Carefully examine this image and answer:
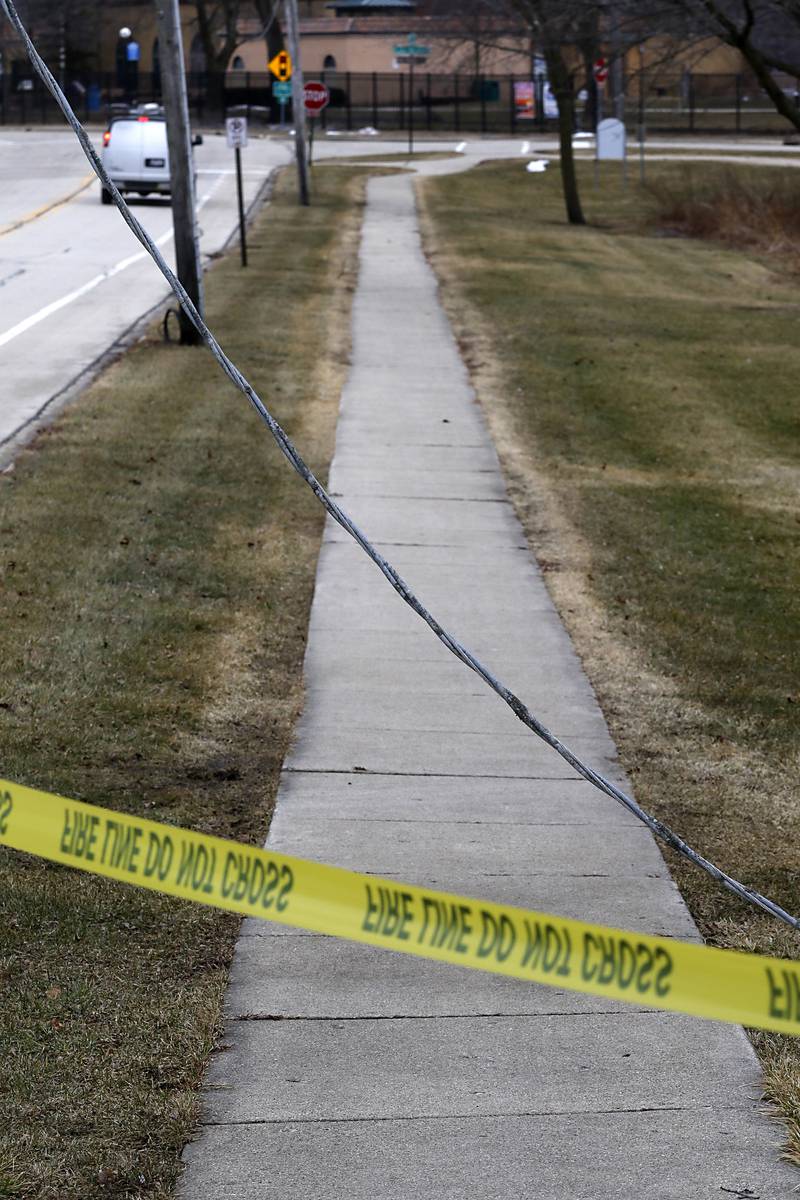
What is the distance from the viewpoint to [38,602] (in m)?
8.41

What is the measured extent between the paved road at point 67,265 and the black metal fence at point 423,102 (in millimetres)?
22939

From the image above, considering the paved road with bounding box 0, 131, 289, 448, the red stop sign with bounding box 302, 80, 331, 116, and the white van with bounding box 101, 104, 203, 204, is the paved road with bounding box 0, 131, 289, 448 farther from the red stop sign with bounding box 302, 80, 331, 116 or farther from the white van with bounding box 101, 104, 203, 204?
the red stop sign with bounding box 302, 80, 331, 116

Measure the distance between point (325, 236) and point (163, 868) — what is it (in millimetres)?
28867

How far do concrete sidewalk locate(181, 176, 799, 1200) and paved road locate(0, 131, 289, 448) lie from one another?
632 centimetres

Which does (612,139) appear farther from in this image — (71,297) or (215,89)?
(215,89)

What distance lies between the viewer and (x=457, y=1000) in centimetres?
465

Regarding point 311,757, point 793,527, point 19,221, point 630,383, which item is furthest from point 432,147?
point 311,757

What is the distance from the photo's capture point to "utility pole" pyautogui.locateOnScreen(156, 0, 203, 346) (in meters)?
17.1

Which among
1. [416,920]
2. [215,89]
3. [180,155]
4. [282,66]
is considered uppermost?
[215,89]

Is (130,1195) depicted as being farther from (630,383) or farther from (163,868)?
(630,383)

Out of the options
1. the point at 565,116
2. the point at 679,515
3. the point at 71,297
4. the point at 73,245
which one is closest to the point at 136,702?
the point at 679,515

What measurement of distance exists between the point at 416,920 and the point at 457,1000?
1.40 meters

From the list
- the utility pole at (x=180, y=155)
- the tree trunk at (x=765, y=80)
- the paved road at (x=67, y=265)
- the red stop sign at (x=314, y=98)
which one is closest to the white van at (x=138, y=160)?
the paved road at (x=67, y=265)

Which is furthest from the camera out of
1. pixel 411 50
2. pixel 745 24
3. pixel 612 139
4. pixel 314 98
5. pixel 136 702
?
pixel 411 50
